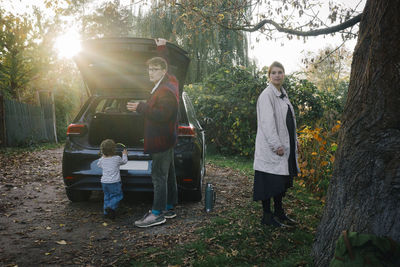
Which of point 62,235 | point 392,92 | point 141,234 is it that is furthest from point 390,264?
point 62,235

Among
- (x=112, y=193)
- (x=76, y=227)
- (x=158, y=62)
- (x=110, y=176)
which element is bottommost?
(x=76, y=227)

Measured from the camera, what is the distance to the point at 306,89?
9469 mm

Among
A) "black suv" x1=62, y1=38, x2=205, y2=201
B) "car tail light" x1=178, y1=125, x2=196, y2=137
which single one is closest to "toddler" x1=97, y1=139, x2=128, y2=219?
"black suv" x1=62, y1=38, x2=205, y2=201

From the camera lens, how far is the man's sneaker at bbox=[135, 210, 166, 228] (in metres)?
3.82

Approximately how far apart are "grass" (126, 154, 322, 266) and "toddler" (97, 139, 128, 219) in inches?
48.2

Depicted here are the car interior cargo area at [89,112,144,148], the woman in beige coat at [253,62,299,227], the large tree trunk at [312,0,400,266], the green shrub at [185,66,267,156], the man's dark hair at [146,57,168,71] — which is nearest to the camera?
the large tree trunk at [312,0,400,266]

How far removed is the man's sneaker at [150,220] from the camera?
3.82 metres

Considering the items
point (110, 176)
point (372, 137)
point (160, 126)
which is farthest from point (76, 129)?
point (372, 137)

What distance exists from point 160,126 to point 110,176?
38.8 inches

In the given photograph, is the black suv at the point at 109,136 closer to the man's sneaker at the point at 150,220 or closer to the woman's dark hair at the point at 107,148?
the woman's dark hair at the point at 107,148

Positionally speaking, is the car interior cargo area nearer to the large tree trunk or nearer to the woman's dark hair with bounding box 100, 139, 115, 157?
the woman's dark hair with bounding box 100, 139, 115, 157

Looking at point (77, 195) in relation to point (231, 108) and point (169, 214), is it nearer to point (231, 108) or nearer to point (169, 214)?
point (169, 214)

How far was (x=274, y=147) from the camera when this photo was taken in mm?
3430

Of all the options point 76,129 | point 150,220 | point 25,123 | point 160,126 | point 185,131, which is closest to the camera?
point 160,126
